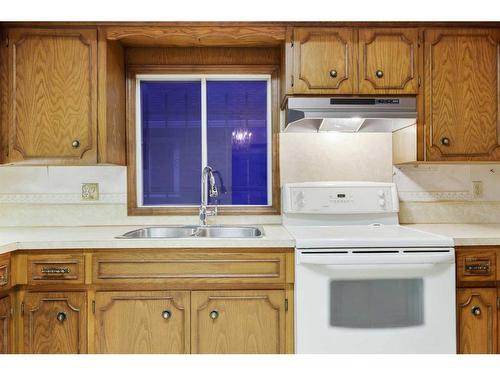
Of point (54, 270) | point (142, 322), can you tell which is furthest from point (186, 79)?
point (142, 322)

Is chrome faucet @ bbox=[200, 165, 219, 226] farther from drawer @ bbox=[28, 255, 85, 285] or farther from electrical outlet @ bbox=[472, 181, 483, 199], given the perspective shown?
electrical outlet @ bbox=[472, 181, 483, 199]

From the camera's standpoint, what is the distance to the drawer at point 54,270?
179cm

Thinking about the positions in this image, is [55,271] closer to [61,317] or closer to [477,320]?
[61,317]

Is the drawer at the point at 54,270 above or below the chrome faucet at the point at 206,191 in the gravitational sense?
below

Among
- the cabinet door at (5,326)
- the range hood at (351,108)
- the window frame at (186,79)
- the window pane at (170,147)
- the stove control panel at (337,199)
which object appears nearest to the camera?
the cabinet door at (5,326)

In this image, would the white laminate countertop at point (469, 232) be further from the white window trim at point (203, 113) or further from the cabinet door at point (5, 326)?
the cabinet door at point (5, 326)

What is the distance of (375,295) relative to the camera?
1758 millimetres

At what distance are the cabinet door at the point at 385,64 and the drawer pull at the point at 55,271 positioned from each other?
A: 1814 millimetres

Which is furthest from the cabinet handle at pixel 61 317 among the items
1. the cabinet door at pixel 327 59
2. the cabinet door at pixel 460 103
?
the cabinet door at pixel 460 103

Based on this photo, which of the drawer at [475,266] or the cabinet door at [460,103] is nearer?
the drawer at [475,266]

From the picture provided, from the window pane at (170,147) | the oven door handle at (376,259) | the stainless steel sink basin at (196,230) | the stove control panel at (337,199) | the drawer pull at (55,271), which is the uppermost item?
the window pane at (170,147)

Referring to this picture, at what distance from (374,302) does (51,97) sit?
196 cm

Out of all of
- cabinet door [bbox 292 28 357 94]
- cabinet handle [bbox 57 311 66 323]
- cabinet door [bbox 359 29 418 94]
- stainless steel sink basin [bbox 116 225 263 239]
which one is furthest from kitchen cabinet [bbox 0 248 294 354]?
cabinet door [bbox 359 29 418 94]

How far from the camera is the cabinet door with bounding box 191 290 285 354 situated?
180 centimetres
